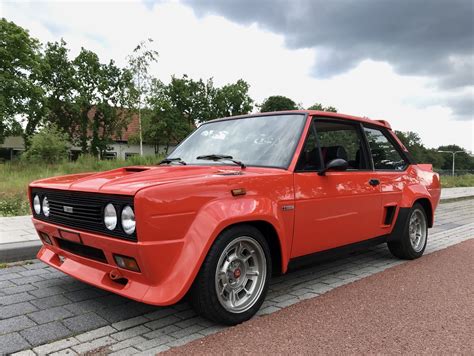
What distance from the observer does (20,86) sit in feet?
104

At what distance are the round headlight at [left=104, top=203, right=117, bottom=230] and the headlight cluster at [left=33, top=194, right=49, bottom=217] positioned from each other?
1.00m

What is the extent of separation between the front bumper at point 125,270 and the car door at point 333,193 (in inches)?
50.8

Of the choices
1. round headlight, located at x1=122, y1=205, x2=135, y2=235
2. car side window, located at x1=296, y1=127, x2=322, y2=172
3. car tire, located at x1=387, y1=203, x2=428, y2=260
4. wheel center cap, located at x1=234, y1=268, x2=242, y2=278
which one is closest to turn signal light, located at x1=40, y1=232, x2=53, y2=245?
round headlight, located at x1=122, y1=205, x2=135, y2=235

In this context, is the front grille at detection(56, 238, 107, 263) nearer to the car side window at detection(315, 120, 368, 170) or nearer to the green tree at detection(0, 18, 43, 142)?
the car side window at detection(315, 120, 368, 170)

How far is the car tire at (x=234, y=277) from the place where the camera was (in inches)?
118

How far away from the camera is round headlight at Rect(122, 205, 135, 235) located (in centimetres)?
279

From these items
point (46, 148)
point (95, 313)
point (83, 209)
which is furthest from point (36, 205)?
point (46, 148)

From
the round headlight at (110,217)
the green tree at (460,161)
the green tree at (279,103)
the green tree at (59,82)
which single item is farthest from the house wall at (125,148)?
the green tree at (460,161)

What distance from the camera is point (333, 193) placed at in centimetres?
404

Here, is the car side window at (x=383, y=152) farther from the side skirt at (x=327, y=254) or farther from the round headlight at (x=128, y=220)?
the round headlight at (x=128, y=220)

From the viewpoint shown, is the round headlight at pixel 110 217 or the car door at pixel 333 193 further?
the car door at pixel 333 193

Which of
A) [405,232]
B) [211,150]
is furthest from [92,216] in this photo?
[405,232]

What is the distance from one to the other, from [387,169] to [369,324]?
7.69 ft

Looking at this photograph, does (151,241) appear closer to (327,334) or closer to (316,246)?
(327,334)
